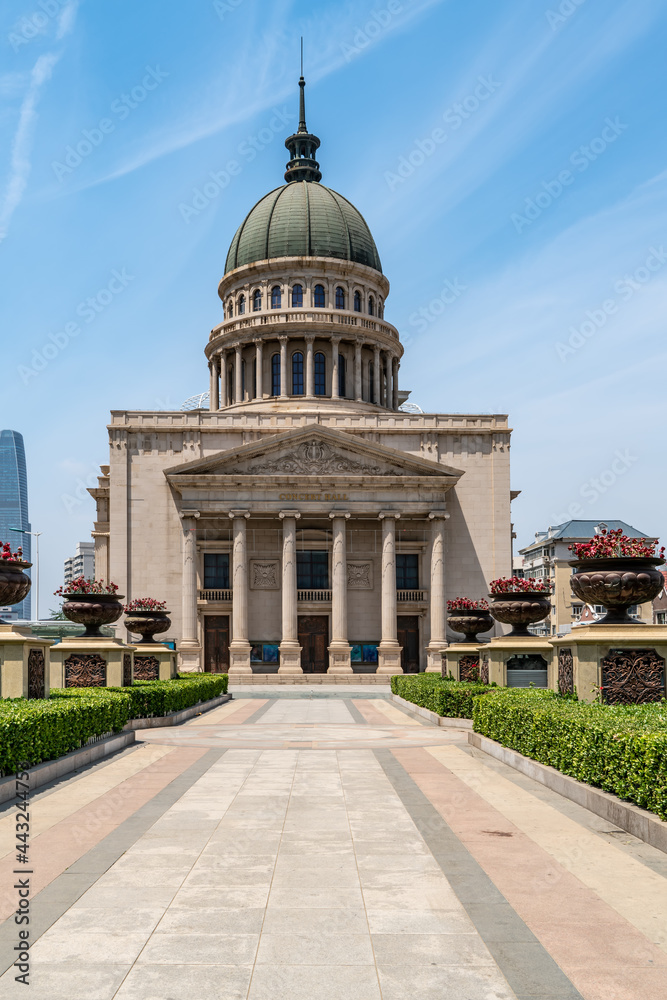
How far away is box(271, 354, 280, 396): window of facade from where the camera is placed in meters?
74.7

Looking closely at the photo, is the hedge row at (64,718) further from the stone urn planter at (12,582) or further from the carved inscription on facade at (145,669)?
the carved inscription on facade at (145,669)

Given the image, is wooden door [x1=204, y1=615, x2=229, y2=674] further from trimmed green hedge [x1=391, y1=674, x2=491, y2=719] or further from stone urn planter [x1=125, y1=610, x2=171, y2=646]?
trimmed green hedge [x1=391, y1=674, x2=491, y2=719]

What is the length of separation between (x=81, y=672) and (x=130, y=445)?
132ft

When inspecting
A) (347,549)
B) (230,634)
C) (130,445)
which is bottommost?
→ (230,634)

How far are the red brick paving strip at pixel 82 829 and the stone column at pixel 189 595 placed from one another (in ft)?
138

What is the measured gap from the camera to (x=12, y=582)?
17938mm

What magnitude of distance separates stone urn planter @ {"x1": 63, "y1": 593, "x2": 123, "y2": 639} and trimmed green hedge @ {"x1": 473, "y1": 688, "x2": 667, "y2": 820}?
11.0 m

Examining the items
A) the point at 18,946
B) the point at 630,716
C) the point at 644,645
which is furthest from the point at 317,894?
the point at 644,645

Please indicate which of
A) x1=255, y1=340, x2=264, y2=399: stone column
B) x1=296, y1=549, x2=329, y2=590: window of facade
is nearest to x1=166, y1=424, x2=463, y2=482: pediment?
x1=296, y1=549, x2=329, y2=590: window of facade

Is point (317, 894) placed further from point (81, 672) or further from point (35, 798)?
point (81, 672)

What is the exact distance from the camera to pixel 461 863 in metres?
9.45

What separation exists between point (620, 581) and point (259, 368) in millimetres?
60192

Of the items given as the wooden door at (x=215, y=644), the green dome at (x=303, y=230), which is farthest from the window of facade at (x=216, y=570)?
the green dome at (x=303, y=230)

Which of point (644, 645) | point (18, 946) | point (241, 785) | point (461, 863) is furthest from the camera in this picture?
point (644, 645)
